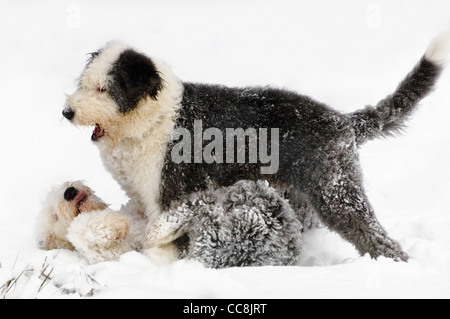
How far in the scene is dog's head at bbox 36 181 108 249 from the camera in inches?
237

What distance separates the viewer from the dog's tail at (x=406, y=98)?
6062 mm

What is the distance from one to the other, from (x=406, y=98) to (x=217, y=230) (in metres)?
2.17

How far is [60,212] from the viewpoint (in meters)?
6.04

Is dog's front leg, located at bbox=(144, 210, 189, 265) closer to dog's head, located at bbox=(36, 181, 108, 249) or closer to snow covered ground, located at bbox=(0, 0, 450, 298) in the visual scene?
snow covered ground, located at bbox=(0, 0, 450, 298)

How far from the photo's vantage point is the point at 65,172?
9883mm

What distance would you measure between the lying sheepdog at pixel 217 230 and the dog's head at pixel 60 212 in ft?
0.29

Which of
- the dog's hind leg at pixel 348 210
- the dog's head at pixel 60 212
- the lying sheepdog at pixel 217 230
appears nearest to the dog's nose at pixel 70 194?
the dog's head at pixel 60 212

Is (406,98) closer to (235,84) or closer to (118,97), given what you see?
(118,97)

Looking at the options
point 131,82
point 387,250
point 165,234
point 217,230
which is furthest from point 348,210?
point 131,82

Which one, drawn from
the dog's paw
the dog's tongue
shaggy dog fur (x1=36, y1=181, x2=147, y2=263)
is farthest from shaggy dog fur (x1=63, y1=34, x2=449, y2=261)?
the dog's tongue

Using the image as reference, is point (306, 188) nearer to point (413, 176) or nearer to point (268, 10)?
point (413, 176)
